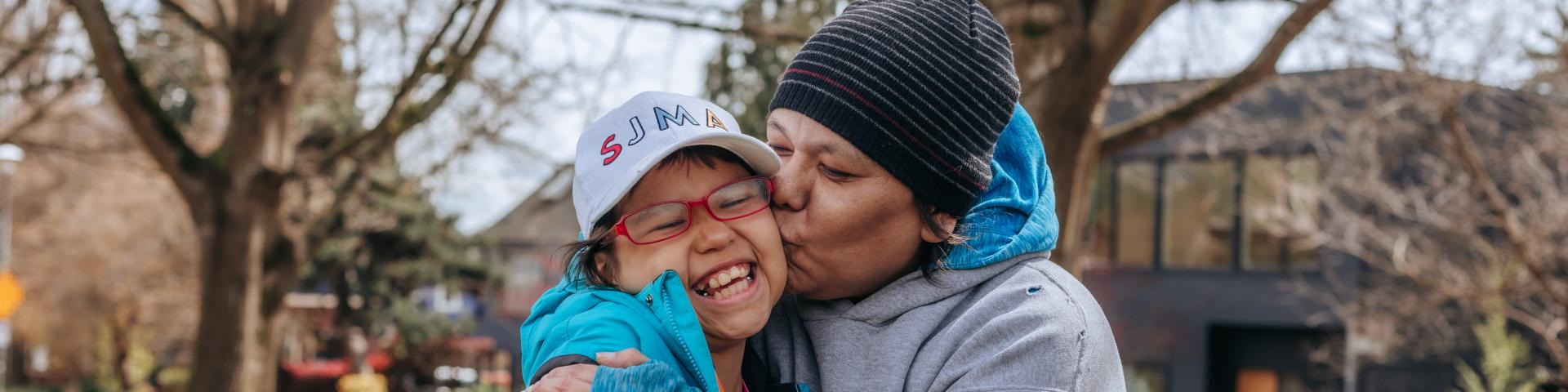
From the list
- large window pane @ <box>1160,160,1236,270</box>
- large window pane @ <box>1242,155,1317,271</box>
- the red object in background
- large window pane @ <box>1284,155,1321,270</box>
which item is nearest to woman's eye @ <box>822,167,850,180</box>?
large window pane @ <box>1284,155,1321,270</box>

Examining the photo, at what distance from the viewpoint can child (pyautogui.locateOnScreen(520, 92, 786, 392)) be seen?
1845 millimetres

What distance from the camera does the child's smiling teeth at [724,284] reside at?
195cm

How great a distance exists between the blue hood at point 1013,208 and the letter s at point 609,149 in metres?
0.55

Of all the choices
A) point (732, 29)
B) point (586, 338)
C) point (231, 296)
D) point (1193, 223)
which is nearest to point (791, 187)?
point (586, 338)

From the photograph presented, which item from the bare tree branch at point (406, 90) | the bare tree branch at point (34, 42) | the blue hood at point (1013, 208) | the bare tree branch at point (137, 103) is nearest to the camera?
the blue hood at point (1013, 208)

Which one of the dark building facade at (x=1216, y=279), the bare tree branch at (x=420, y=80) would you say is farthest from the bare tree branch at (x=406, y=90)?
the dark building facade at (x=1216, y=279)

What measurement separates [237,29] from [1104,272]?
18.5m

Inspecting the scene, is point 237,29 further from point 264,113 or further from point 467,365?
point 467,365

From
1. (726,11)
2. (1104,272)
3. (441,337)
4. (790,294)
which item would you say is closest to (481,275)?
(441,337)

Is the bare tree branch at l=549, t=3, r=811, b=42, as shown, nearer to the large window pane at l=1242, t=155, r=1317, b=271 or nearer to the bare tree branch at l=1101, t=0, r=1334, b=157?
the bare tree branch at l=1101, t=0, r=1334, b=157

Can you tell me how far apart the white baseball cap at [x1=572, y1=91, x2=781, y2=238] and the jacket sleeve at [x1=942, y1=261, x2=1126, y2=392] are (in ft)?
1.32

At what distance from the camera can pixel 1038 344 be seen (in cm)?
184

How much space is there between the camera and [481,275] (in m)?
25.3

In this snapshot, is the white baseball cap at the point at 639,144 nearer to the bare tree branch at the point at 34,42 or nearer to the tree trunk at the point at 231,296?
the tree trunk at the point at 231,296
